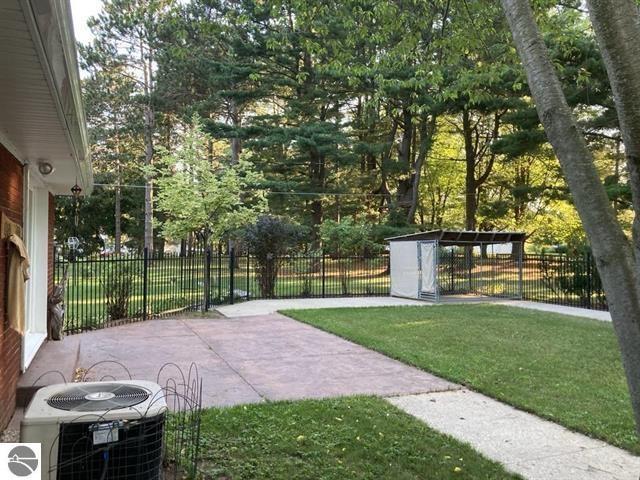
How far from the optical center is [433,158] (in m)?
33.1

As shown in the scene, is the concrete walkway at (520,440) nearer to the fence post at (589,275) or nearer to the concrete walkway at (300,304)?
the concrete walkway at (300,304)

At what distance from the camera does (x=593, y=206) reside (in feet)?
7.88

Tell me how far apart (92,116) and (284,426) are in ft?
98.5

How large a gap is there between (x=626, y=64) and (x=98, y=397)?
2.99 meters

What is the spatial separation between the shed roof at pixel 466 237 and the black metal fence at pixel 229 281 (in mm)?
1183

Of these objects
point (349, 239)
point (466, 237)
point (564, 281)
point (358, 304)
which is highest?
point (349, 239)

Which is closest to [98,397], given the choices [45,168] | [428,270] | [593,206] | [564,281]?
[593,206]

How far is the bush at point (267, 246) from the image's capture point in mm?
16281

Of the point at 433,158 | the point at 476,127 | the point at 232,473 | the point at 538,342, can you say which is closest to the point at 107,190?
the point at 433,158

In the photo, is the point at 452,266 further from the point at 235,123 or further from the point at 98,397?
the point at 98,397

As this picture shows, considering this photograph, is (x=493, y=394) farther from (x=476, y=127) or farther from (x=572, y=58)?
(x=476, y=127)

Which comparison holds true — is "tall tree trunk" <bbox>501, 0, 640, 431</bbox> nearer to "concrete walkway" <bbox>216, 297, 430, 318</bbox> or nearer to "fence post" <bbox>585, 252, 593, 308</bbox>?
"concrete walkway" <bbox>216, 297, 430, 318</bbox>

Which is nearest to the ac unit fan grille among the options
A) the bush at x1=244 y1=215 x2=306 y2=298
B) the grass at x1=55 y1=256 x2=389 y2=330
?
the grass at x1=55 y1=256 x2=389 y2=330

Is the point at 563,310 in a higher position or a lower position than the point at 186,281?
lower
